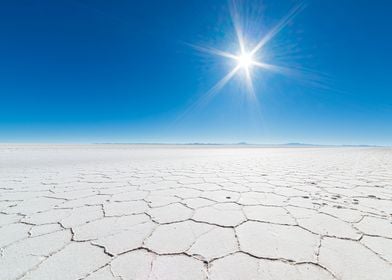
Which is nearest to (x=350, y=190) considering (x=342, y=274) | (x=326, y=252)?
(x=326, y=252)

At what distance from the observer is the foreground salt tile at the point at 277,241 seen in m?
A: 1.00

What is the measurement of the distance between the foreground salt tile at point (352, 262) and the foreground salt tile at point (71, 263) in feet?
3.76

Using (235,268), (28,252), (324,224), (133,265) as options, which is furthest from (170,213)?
(324,224)

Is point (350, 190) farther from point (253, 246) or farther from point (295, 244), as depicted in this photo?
point (253, 246)

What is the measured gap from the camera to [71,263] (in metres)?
0.94

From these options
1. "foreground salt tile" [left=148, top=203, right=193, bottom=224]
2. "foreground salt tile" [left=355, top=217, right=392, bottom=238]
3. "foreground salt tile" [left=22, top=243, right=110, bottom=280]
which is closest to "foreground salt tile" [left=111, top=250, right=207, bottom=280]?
"foreground salt tile" [left=22, top=243, right=110, bottom=280]

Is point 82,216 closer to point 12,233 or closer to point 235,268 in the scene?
point 12,233

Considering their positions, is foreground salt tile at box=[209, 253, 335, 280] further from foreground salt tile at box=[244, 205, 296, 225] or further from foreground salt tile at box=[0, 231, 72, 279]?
foreground salt tile at box=[0, 231, 72, 279]

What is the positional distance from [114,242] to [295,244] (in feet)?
3.60

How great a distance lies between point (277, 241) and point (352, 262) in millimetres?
355

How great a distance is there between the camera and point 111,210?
1.67 m

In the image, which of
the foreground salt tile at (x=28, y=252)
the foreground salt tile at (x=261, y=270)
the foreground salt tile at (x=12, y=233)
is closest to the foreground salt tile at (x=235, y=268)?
the foreground salt tile at (x=261, y=270)

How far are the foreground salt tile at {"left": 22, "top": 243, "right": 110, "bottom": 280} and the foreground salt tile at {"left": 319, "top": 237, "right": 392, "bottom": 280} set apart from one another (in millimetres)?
1145

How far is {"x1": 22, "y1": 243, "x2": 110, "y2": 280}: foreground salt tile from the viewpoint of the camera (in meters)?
0.86
